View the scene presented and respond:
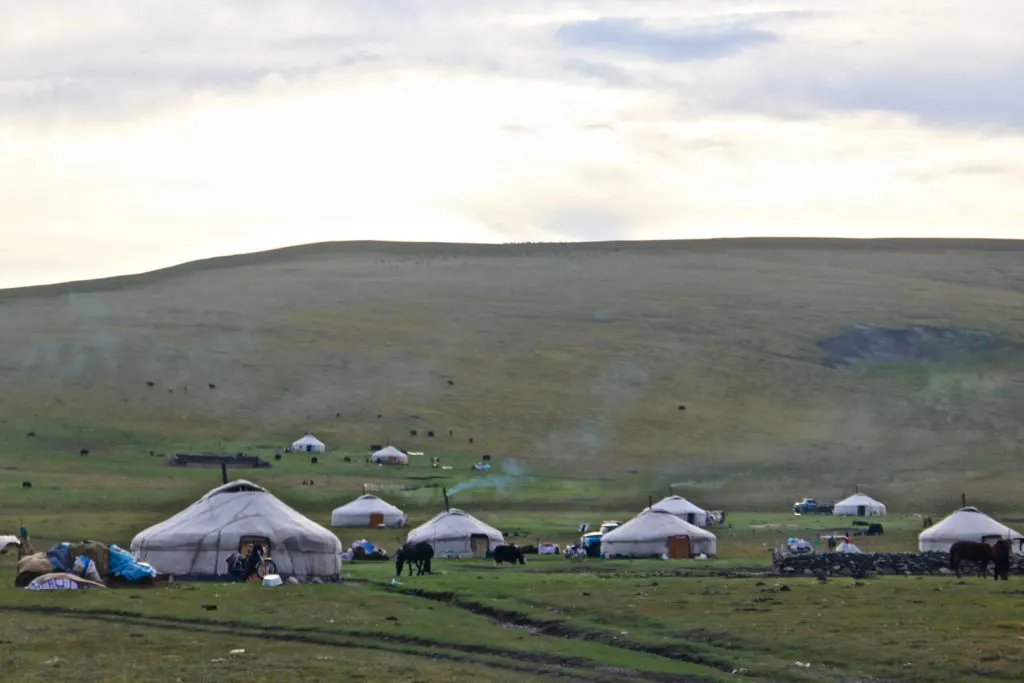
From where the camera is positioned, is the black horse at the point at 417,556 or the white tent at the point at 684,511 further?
the white tent at the point at 684,511

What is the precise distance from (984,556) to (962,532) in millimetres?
15408

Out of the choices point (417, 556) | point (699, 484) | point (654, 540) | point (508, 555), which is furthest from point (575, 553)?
point (699, 484)

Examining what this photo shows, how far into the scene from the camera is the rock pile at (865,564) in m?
46.6

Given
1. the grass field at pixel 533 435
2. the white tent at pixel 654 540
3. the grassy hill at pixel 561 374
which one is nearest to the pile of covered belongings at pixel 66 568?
the grass field at pixel 533 435

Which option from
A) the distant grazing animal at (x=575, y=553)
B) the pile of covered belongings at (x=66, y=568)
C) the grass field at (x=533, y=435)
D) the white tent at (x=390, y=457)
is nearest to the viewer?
the grass field at (x=533, y=435)

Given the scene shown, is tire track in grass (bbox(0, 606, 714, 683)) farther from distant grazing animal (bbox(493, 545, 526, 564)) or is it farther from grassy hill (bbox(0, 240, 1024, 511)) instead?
grassy hill (bbox(0, 240, 1024, 511))

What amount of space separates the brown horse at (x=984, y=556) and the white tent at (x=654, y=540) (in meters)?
14.2

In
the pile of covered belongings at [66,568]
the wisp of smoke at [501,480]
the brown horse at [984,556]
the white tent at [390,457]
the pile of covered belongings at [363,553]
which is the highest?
the white tent at [390,457]

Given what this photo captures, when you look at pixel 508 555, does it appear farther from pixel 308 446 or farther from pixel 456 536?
pixel 308 446

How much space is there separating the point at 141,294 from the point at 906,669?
127816 millimetres

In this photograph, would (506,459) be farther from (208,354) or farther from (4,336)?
(4,336)

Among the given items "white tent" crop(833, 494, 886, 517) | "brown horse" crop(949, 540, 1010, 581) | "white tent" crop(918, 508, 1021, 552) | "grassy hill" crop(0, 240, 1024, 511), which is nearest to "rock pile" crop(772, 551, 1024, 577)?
"brown horse" crop(949, 540, 1010, 581)

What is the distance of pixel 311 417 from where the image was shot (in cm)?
10612

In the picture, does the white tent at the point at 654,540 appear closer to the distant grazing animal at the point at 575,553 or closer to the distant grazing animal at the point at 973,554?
the distant grazing animal at the point at 575,553
